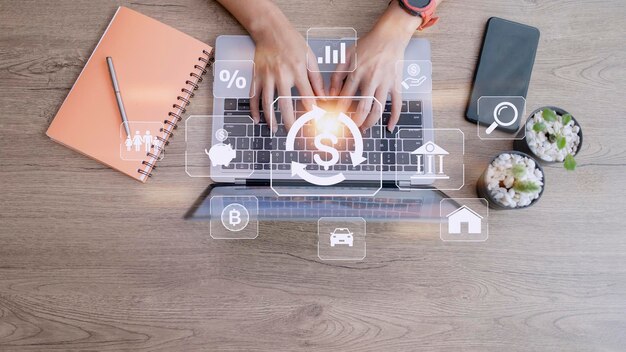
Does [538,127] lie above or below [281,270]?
above

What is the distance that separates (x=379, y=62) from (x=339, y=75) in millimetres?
79

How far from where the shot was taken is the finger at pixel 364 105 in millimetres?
796

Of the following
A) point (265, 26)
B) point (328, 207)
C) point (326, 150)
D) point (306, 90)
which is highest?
point (265, 26)

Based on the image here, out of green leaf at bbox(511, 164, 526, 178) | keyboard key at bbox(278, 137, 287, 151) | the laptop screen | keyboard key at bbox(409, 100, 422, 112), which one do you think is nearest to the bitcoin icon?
the laptop screen

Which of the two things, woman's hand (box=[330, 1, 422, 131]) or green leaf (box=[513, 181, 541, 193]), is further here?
woman's hand (box=[330, 1, 422, 131])

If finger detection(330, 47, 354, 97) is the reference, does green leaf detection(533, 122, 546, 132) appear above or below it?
below

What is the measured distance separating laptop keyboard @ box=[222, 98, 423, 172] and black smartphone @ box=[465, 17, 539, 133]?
0.38 ft

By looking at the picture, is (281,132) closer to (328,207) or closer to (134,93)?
(328,207)

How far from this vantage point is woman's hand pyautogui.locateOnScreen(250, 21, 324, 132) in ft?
2.62

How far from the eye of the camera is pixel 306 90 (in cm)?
80

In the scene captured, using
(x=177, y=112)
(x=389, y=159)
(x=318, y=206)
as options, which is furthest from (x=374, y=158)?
(x=177, y=112)

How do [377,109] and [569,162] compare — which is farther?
[377,109]

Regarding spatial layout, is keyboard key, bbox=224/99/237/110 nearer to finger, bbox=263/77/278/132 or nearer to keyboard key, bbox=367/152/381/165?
finger, bbox=263/77/278/132

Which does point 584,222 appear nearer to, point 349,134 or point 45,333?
point 349,134
